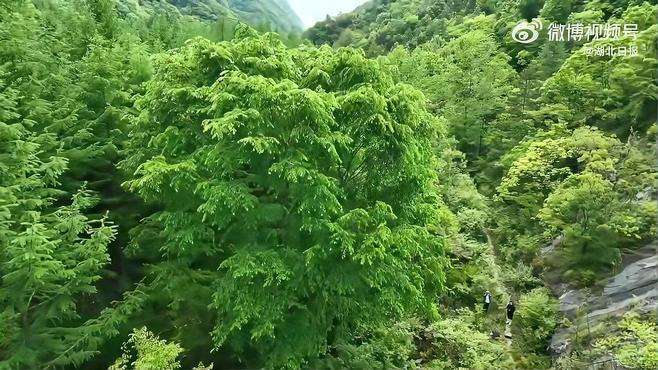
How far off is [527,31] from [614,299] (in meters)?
31.9

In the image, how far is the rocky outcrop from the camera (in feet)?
49.8

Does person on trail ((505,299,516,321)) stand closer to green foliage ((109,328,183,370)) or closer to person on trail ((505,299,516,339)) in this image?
person on trail ((505,299,516,339))

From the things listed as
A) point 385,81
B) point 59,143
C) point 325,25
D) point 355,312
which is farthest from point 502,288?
point 325,25

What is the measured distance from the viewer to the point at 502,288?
1983 centimetres

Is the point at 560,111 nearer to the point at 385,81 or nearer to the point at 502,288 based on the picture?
the point at 502,288

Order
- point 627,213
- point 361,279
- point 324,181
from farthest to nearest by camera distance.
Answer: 1. point 627,213
2. point 361,279
3. point 324,181

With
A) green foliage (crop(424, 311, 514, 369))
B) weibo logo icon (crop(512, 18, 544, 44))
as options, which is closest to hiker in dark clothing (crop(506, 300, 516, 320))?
green foliage (crop(424, 311, 514, 369))

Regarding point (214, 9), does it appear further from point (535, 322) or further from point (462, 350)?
point (462, 350)

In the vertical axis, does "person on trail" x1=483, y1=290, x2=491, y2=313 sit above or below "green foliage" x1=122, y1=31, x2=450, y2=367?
below

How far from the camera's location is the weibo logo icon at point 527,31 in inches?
1587

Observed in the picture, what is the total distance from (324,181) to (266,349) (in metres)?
4.73

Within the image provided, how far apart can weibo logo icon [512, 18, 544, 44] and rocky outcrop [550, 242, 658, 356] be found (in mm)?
27983

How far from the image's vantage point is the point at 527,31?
41.8 meters

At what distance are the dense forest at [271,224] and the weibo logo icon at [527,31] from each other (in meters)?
19.7
